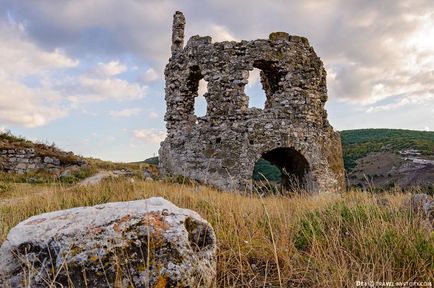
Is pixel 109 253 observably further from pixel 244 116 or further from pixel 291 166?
pixel 291 166

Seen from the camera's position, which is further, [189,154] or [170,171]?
[170,171]

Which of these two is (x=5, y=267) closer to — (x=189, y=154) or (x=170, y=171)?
(x=189, y=154)

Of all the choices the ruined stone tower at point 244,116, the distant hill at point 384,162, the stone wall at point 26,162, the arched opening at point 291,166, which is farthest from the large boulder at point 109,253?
the distant hill at point 384,162

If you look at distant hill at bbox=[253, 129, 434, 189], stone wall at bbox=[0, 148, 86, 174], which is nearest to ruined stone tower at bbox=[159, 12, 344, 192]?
stone wall at bbox=[0, 148, 86, 174]

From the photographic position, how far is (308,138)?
42.8ft

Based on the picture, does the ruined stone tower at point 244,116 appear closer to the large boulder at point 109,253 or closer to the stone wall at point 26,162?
the stone wall at point 26,162

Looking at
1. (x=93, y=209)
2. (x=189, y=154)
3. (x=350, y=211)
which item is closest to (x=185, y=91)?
(x=189, y=154)

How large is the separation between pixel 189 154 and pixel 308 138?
416 cm

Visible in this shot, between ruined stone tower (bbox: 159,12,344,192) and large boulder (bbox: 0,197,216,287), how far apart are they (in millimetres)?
9251

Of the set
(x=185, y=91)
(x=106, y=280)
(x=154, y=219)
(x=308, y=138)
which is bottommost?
(x=106, y=280)

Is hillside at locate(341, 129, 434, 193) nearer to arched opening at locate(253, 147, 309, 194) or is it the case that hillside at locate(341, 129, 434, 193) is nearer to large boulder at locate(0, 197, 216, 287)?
arched opening at locate(253, 147, 309, 194)

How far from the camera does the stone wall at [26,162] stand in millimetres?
16938

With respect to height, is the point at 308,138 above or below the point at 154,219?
above

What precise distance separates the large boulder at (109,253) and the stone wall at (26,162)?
52.0 feet
